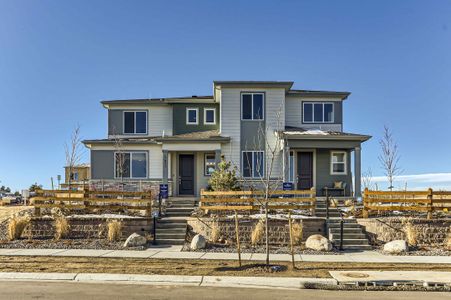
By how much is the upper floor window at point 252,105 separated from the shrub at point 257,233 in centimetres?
934

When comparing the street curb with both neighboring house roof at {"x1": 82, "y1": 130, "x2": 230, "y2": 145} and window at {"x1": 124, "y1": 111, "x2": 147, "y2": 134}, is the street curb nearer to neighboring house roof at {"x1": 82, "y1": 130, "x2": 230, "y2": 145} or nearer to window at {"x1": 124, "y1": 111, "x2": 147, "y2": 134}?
neighboring house roof at {"x1": 82, "y1": 130, "x2": 230, "y2": 145}

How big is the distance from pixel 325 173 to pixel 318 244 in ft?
31.7

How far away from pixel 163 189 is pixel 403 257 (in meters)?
11.1

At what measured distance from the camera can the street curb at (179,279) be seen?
8359mm

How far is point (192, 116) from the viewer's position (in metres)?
23.7

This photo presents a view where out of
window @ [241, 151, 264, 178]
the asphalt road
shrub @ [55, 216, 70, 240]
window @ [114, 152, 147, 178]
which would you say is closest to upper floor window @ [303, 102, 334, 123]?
window @ [241, 151, 264, 178]

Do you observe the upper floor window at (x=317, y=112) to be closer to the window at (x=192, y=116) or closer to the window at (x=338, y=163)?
the window at (x=338, y=163)

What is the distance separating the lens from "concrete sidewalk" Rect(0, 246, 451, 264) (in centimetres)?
1115

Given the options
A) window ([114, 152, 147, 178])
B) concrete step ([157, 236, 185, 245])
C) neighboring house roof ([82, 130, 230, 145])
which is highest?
neighboring house roof ([82, 130, 230, 145])

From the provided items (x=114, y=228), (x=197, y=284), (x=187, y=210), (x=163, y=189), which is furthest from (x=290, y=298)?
(x=163, y=189)

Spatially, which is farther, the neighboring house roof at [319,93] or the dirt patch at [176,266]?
the neighboring house roof at [319,93]

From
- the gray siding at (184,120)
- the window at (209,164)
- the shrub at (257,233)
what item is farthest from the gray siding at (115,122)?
the shrub at (257,233)

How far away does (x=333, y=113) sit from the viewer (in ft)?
75.6

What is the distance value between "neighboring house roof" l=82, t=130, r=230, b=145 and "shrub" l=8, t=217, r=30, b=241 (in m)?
8.16
